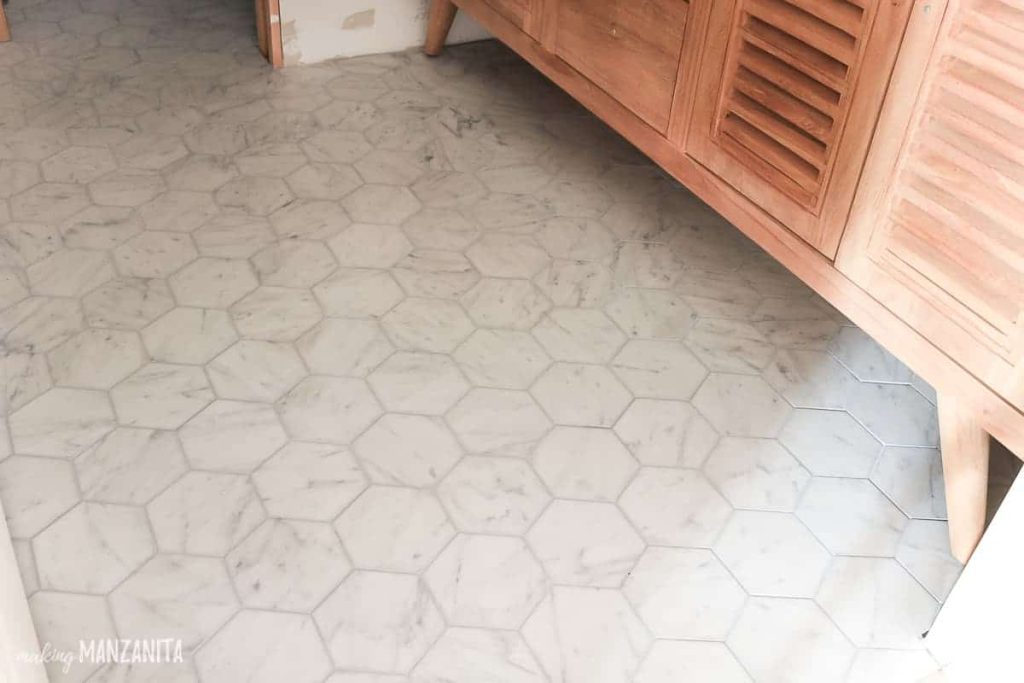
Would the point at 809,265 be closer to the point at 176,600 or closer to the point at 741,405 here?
the point at 741,405

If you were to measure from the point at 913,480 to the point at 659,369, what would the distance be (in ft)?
1.60

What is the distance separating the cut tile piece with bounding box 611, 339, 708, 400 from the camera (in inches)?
74.7

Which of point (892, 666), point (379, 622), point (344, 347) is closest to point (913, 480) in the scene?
point (892, 666)

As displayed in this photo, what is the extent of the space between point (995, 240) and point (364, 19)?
6.73 feet

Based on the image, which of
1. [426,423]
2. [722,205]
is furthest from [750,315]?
[426,423]

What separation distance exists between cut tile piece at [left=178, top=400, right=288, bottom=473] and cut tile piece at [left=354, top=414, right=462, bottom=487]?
155 mm

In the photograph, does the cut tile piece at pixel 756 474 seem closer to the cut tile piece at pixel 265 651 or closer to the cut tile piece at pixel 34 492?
the cut tile piece at pixel 265 651

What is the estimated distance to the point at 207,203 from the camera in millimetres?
2307

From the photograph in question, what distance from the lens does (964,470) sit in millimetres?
1515

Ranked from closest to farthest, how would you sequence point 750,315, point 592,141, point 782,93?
point 782,93 < point 750,315 < point 592,141

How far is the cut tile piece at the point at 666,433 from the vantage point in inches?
69.5

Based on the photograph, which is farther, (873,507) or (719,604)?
(873,507)

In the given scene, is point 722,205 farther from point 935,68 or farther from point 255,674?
point 255,674

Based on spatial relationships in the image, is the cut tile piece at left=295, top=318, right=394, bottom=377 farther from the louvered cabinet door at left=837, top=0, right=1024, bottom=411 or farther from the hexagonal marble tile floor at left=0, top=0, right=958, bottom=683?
the louvered cabinet door at left=837, top=0, right=1024, bottom=411
